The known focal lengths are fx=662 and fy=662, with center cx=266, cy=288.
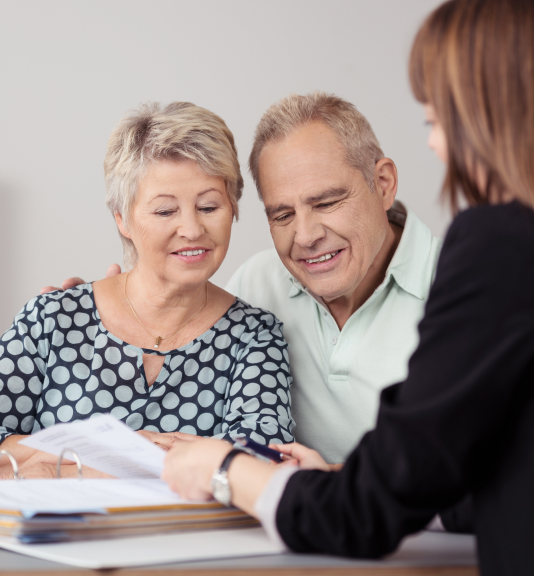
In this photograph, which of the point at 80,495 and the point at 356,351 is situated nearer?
the point at 80,495

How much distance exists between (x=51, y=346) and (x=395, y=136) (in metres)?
2.19

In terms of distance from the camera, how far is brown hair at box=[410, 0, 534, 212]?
726 millimetres

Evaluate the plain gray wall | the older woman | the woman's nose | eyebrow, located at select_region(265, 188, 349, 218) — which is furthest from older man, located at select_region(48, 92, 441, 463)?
the plain gray wall

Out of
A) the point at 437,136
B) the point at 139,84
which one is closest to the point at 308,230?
the point at 437,136

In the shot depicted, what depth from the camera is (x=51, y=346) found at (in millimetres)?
1636

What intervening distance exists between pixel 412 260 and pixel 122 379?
842mm

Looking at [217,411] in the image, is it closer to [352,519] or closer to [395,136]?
[352,519]

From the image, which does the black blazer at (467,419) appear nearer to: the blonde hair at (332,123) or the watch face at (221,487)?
the watch face at (221,487)

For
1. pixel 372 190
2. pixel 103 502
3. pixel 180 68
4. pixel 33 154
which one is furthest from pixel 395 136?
pixel 103 502

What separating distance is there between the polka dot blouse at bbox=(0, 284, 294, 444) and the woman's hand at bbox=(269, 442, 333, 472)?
400 millimetres

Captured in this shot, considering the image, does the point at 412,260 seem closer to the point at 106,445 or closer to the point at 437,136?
the point at 437,136

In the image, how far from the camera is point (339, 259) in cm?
177

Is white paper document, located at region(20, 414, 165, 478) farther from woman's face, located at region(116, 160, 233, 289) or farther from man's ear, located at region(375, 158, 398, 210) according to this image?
man's ear, located at region(375, 158, 398, 210)

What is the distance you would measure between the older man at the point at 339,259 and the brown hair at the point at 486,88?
3.08 feet
